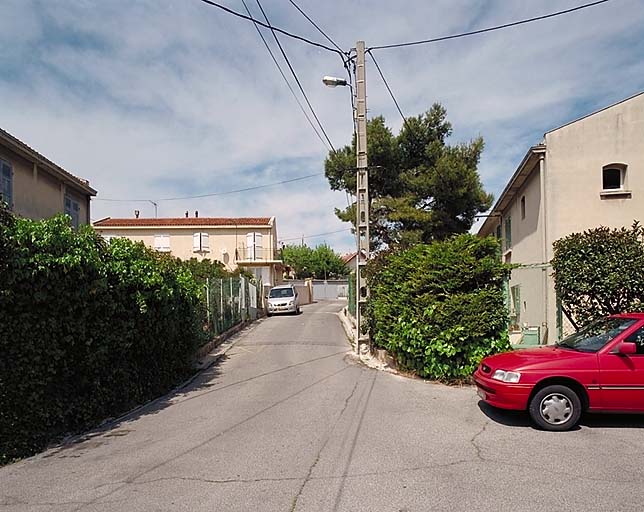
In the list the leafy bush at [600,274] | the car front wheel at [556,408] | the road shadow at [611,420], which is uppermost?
the leafy bush at [600,274]

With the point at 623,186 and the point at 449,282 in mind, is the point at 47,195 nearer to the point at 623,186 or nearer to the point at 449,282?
the point at 449,282

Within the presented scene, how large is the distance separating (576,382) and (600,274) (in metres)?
4.23

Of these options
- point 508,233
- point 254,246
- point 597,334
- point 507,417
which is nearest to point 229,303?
point 508,233

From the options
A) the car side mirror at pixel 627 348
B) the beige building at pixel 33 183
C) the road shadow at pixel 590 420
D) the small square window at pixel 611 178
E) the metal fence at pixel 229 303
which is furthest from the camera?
the metal fence at pixel 229 303

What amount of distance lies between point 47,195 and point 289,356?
9.25 meters

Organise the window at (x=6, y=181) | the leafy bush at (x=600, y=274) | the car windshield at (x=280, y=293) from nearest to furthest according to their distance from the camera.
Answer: the leafy bush at (x=600, y=274), the window at (x=6, y=181), the car windshield at (x=280, y=293)

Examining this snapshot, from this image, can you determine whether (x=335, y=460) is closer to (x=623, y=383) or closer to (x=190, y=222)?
(x=623, y=383)

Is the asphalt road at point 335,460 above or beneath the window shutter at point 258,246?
beneath

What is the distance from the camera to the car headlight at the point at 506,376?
267 inches

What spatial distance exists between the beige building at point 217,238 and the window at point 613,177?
3067cm

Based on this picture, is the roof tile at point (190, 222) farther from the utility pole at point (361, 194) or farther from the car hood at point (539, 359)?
the car hood at point (539, 359)

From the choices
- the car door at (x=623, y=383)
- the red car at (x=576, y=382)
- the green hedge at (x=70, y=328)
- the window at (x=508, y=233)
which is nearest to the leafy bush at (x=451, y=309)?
the red car at (x=576, y=382)

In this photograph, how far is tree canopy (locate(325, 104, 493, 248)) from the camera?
79.3 ft

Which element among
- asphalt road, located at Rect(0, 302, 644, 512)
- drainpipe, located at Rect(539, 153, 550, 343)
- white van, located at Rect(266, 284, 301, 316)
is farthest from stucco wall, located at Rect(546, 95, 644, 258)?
white van, located at Rect(266, 284, 301, 316)
